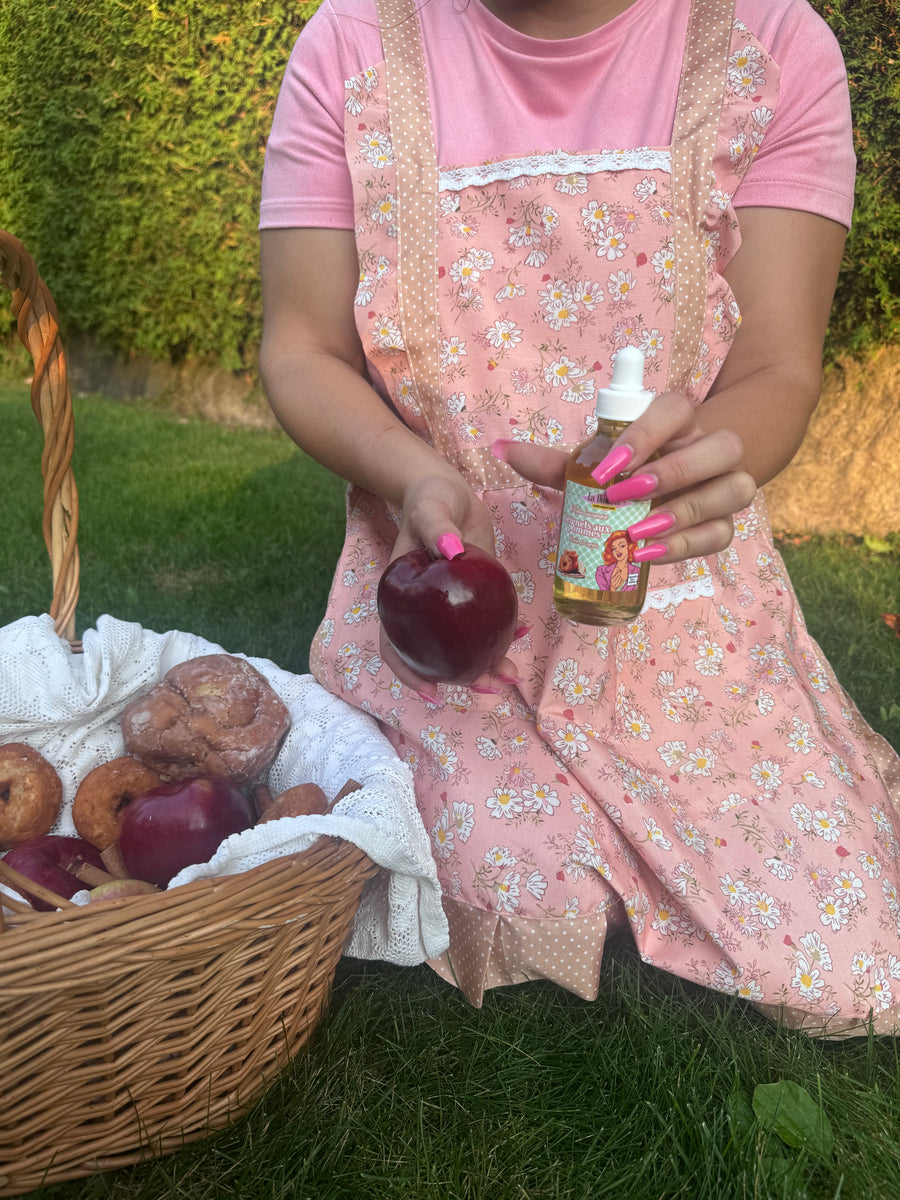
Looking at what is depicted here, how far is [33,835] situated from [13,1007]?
609 millimetres

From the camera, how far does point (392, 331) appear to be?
1631 millimetres

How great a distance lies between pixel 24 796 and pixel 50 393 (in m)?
0.64

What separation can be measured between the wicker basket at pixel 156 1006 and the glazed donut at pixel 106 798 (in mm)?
450

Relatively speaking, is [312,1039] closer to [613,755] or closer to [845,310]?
[613,755]

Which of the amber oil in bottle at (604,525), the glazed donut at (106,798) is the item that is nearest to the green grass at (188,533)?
the glazed donut at (106,798)

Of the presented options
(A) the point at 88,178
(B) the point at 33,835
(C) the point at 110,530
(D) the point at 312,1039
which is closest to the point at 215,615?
(C) the point at 110,530

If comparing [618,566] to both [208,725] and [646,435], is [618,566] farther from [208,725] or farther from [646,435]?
[208,725]

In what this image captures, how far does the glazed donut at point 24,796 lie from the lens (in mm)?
1604

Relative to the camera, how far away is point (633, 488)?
119 cm

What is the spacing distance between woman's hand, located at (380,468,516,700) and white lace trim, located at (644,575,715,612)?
319 millimetres

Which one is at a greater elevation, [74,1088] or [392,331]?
[392,331]

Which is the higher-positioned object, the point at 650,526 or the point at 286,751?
the point at 650,526

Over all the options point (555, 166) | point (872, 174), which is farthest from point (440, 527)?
point (872, 174)

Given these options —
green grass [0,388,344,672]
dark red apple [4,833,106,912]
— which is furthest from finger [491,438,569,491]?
green grass [0,388,344,672]
